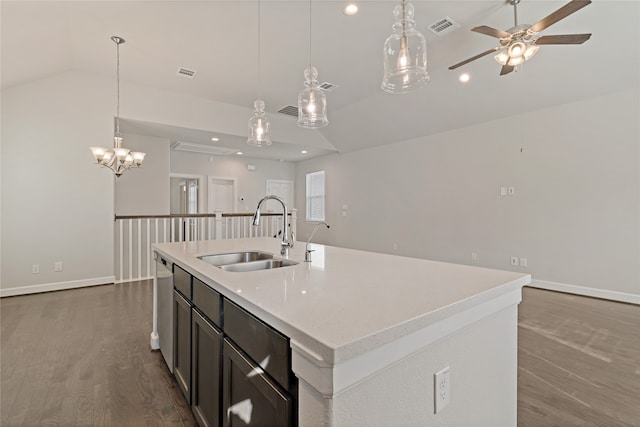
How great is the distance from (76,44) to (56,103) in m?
1.12

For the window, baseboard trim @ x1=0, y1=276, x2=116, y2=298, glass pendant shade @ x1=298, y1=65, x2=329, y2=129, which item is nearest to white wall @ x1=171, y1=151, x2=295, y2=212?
the window

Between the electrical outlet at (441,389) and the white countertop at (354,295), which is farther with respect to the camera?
the electrical outlet at (441,389)

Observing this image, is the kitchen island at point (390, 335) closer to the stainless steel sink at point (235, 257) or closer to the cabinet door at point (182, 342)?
the cabinet door at point (182, 342)

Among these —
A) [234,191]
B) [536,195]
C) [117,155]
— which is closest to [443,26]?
[536,195]

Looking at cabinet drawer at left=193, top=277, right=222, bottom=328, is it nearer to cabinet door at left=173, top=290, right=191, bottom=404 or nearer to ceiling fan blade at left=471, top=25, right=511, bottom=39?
cabinet door at left=173, top=290, right=191, bottom=404

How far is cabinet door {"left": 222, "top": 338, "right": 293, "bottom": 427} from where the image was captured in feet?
2.70

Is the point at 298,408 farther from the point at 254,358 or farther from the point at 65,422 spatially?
the point at 65,422

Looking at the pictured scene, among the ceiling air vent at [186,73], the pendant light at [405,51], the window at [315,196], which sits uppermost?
the ceiling air vent at [186,73]

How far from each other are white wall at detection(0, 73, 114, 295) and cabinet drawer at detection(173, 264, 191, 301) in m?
3.64

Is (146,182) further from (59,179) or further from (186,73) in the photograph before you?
(186,73)

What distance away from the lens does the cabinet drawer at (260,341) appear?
31.9 inches

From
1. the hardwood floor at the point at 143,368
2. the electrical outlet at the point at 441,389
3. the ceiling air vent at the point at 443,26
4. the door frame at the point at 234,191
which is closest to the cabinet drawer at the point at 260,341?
the electrical outlet at the point at 441,389

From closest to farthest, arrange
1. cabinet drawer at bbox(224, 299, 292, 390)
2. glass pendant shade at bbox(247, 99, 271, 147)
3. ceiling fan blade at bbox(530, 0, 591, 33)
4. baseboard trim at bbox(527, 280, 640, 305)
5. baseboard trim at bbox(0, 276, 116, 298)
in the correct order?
1. cabinet drawer at bbox(224, 299, 292, 390)
2. ceiling fan blade at bbox(530, 0, 591, 33)
3. glass pendant shade at bbox(247, 99, 271, 147)
4. baseboard trim at bbox(527, 280, 640, 305)
5. baseboard trim at bbox(0, 276, 116, 298)

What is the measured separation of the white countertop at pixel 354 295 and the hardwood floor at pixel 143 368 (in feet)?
3.37
